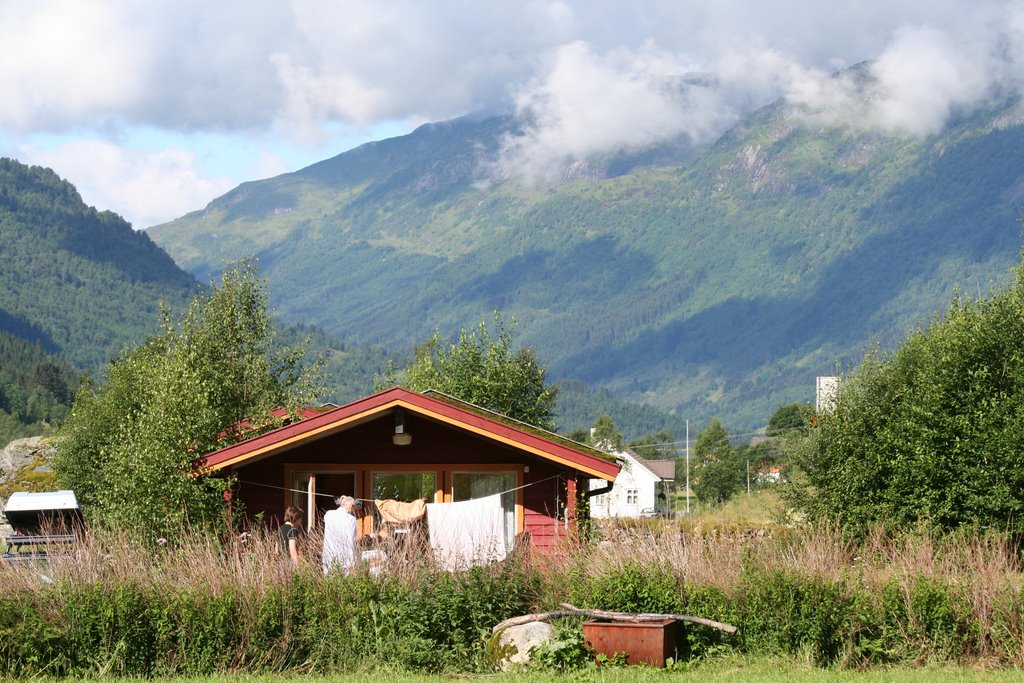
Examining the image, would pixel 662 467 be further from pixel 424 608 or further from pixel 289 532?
pixel 424 608

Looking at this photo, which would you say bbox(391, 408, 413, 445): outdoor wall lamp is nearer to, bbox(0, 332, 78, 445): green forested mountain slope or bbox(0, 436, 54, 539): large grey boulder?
bbox(0, 436, 54, 539): large grey boulder

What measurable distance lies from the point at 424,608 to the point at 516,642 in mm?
1129

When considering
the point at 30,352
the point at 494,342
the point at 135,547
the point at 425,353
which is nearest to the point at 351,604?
the point at 135,547

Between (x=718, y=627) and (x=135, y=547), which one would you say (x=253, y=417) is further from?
(x=718, y=627)

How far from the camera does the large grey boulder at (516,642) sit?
15094mm

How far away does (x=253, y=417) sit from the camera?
26781 mm

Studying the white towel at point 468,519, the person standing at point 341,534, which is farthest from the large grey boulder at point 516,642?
the white towel at point 468,519

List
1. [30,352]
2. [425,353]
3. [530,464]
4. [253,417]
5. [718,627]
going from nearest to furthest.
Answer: [718,627], [530,464], [253,417], [425,353], [30,352]

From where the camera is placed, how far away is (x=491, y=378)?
46.8 meters

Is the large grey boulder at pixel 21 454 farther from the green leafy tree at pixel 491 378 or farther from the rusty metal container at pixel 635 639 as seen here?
the rusty metal container at pixel 635 639

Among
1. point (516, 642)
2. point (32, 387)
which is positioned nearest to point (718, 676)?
point (516, 642)

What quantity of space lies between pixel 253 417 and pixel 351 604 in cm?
1175

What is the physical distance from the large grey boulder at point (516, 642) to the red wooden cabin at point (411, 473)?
666 centimetres

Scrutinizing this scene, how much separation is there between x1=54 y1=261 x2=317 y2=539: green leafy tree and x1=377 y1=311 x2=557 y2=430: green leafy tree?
12834mm
